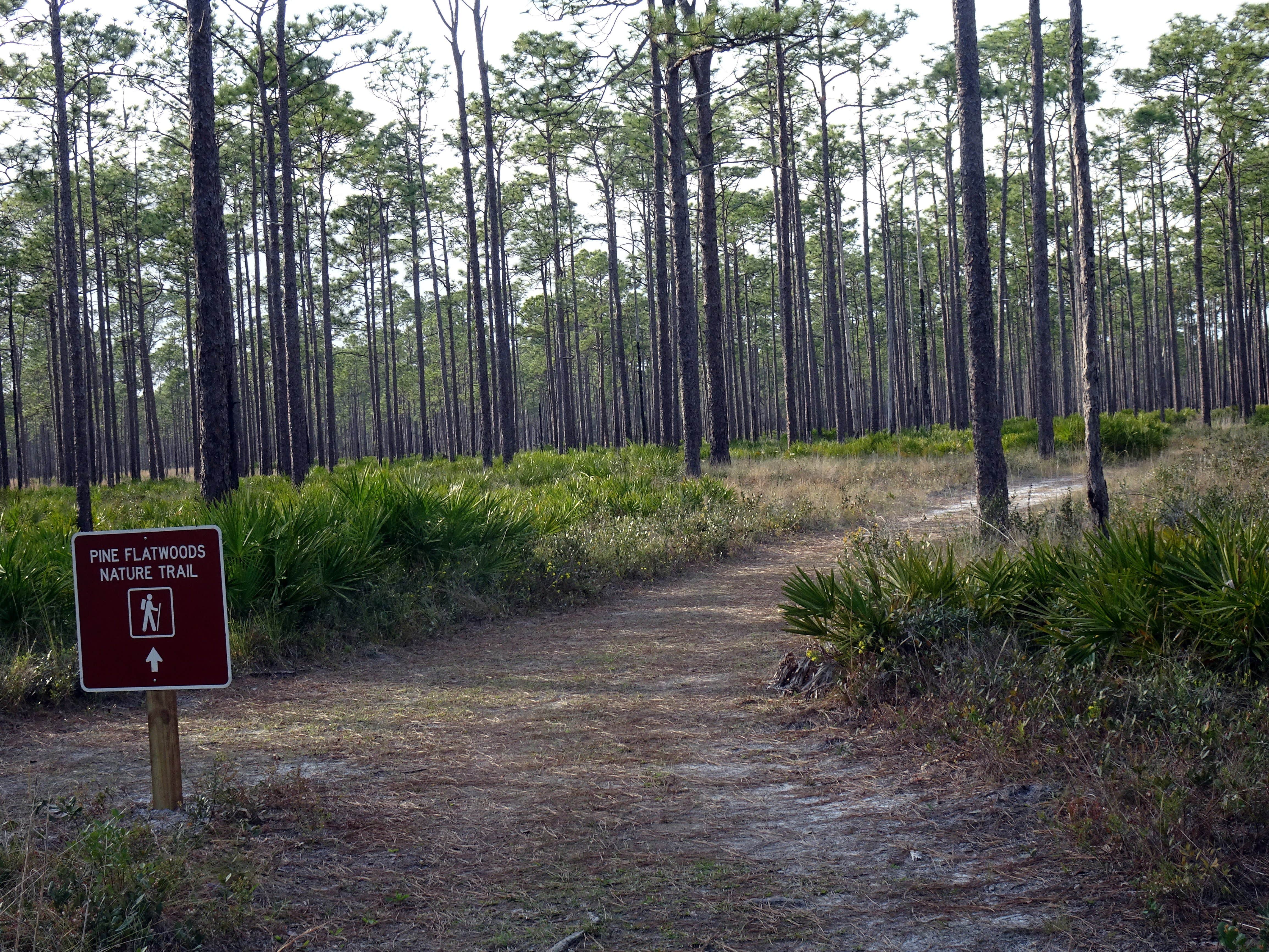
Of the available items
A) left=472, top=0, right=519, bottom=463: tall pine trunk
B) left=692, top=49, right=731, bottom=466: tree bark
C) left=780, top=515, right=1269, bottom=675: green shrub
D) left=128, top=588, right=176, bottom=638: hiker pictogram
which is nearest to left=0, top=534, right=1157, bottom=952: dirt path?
left=780, top=515, right=1269, bottom=675: green shrub

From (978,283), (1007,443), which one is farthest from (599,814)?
(1007,443)

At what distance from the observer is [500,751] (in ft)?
17.0

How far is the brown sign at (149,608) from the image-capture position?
3670 mm

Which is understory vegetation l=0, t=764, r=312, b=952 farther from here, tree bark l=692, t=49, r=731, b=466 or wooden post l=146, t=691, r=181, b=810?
tree bark l=692, t=49, r=731, b=466

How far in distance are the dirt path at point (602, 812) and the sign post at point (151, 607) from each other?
86cm

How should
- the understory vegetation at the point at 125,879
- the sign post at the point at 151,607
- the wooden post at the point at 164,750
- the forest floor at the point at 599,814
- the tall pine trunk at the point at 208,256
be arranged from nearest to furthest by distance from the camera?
1. the understory vegetation at the point at 125,879
2. the forest floor at the point at 599,814
3. the sign post at the point at 151,607
4. the wooden post at the point at 164,750
5. the tall pine trunk at the point at 208,256

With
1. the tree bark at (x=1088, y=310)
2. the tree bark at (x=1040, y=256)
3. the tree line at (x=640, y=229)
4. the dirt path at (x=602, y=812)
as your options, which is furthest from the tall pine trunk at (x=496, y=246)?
the dirt path at (x=602, y=812)

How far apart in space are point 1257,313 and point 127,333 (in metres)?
52.3

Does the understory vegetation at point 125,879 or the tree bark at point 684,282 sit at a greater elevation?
the tree bark at point 684,282

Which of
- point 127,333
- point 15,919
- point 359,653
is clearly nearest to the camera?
point 15,919

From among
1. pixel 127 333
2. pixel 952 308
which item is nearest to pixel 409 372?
A: pixel 127 333

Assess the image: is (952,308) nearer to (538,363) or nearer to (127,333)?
(127,333)

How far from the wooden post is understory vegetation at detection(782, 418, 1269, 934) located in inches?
137

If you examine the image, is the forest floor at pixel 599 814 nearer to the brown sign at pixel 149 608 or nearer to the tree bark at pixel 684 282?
the brown sign at pixel 149 608
